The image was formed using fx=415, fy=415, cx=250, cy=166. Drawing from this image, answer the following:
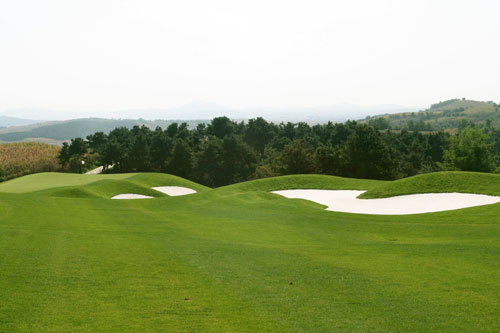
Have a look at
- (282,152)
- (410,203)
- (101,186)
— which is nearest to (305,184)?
(410,203)

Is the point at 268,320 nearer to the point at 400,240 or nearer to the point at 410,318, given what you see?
the point at 410,318

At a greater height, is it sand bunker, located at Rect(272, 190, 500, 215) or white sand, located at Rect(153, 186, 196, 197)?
sand bunker, located at Rect(272, 190, 500, 215)

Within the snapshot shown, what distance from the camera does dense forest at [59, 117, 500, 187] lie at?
56438 millimetres

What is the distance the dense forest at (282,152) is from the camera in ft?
185

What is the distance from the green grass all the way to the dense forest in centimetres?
4050

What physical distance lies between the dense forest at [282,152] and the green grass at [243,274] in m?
40.5

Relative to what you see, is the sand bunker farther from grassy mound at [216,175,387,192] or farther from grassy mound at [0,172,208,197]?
grassy mound at [0,172,208,197]

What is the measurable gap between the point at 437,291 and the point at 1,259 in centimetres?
896

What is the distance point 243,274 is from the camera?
8648mm

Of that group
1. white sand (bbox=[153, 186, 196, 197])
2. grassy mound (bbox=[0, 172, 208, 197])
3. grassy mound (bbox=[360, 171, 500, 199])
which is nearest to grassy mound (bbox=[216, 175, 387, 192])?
grassy mound (bbox=[360, 171, 500, 199])

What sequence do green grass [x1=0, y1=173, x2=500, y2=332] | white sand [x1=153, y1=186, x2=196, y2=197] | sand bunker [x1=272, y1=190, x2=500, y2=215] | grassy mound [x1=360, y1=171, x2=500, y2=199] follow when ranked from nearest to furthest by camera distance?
green grass [x1=0, y1=173, x2=500, y2=332] < sand bunker [x1=272, y1=190, x2=500, y2=215] < grassy mound [x1=360, y1=171, x2=500, y2=199] < white sand [x1=153, y1=186, x2=196, y2=197]

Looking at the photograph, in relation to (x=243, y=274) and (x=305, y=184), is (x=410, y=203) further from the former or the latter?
(x=243, y=274)

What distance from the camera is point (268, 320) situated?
6.31m

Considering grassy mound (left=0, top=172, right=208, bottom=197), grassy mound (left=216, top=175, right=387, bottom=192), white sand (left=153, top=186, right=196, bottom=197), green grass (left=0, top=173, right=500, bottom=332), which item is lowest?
white sand (left=153, top=186, right=196, bottom=197)
